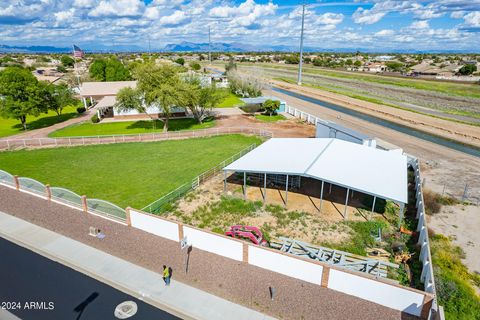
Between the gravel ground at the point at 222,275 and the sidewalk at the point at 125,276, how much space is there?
13.8 inches

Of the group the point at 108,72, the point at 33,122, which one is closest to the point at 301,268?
the point at 33,122

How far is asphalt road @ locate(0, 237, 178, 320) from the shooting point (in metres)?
12.4

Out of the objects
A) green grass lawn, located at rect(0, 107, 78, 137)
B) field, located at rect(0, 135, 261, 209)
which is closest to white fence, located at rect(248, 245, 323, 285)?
field, located at rect(0, 135, 261, 209)

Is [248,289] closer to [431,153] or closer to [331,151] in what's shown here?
[331,151]

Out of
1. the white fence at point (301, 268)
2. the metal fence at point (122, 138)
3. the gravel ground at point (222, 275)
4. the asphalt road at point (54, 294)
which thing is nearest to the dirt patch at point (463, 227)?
the white fence at point (301, 268)

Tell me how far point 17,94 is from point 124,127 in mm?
13442

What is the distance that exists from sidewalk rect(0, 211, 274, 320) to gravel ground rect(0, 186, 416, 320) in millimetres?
350

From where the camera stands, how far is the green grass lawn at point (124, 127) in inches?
1567

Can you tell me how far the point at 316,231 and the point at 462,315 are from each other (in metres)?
7.10

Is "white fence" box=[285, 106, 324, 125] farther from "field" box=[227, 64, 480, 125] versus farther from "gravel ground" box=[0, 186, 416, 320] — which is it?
"gravel ground" box=[0, 186, 416, 320]

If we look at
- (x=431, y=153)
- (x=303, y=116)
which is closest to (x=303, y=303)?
(x=431, y=153)

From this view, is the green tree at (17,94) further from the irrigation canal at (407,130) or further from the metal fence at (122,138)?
the irrigation canal at (407,130)

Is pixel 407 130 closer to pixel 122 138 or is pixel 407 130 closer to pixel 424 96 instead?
pixel 122 138

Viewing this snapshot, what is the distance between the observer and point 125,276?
577 inches
